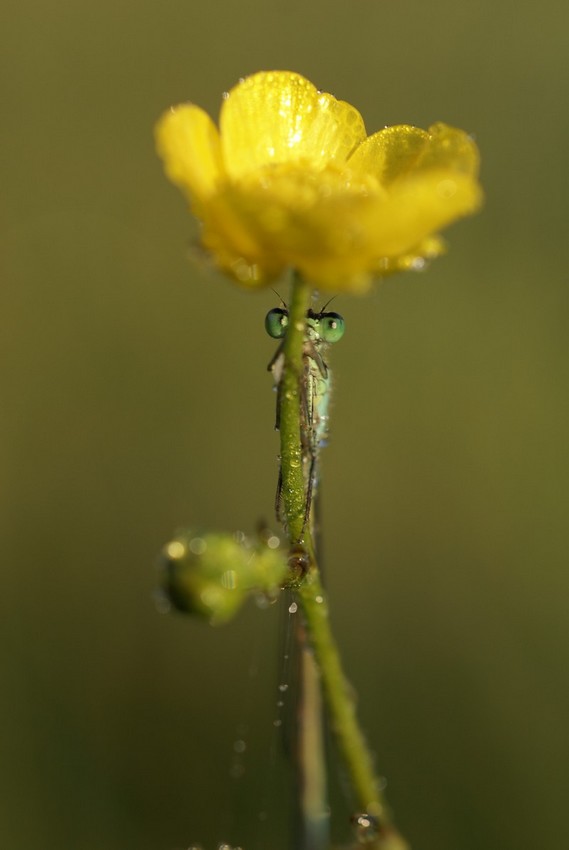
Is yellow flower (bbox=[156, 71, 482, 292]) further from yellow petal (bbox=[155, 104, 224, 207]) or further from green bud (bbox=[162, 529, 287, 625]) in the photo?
green bud (bbox=[162, 529, 287, 625])

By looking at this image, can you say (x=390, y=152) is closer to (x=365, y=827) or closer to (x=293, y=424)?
(x=293, y=424)

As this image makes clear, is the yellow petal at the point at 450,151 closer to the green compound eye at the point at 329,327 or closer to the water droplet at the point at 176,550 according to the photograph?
the green compound eye at the point at 329,327

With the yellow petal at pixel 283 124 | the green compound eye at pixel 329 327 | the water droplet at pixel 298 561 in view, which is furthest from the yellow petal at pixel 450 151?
the water droplet at pixel 298 561

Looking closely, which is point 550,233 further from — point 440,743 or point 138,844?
point 138,844

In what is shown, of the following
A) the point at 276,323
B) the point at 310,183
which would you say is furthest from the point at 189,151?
the point at 276,323

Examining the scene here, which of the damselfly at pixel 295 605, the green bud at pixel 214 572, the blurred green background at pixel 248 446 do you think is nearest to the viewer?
the green bud at pixel 214 572

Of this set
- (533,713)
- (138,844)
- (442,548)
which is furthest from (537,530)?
(138,844)
